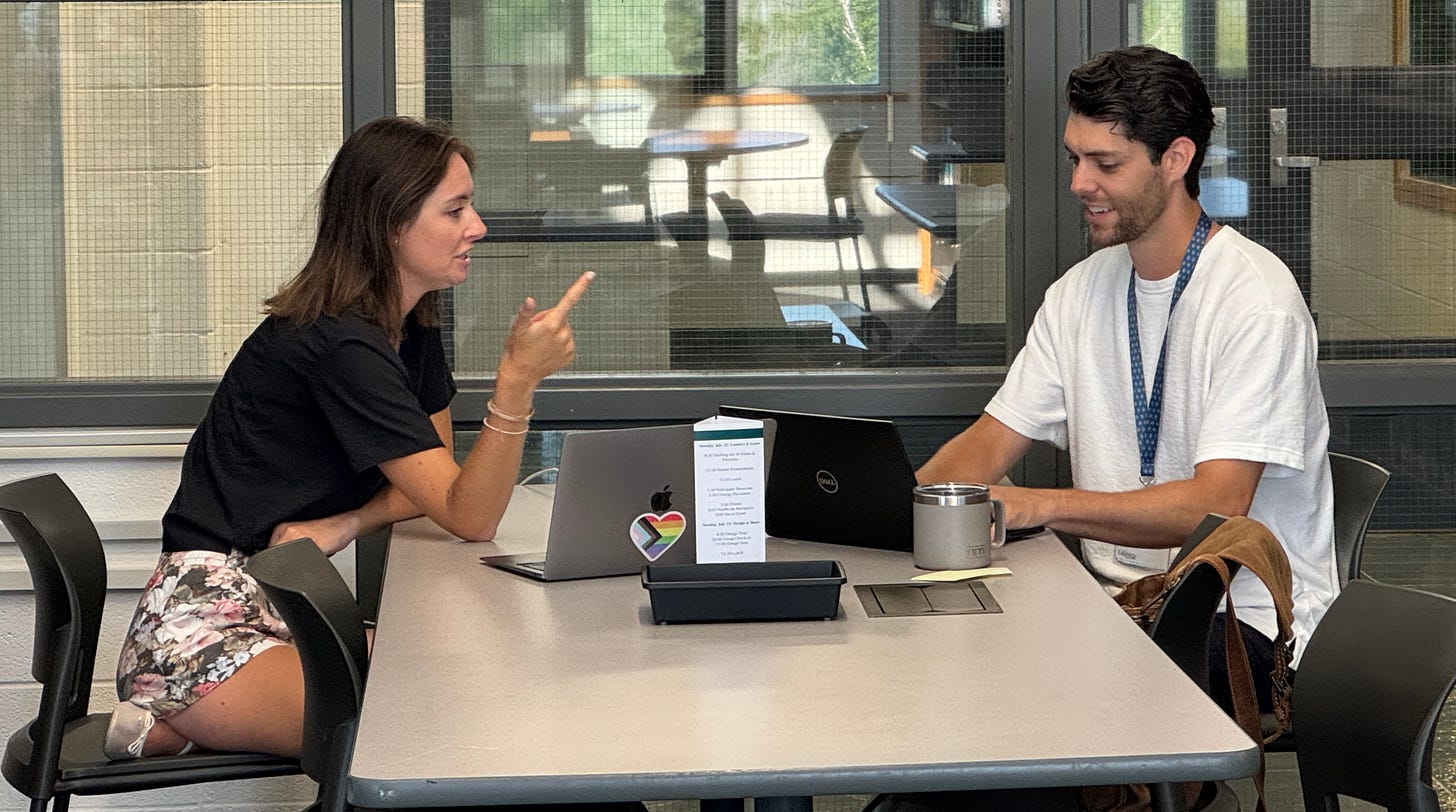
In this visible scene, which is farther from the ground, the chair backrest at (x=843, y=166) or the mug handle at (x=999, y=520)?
the chair backrest at (x=843, y=166)

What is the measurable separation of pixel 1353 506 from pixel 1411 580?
0.80m

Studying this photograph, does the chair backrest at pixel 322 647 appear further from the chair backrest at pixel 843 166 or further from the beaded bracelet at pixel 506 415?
the chair backrest at pixel 843 166

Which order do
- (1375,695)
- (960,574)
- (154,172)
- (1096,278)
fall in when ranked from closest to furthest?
(1375,695) → (960,574) → (1096,278) → (154,172)

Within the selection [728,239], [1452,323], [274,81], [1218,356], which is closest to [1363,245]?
[1452,323]

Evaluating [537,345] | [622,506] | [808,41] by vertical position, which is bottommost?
[622,506]

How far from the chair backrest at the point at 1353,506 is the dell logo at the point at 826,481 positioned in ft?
3.07

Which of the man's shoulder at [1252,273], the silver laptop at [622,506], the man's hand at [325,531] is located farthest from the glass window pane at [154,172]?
the man's shoulder at [1252,273]

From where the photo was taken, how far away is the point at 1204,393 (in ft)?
9.10

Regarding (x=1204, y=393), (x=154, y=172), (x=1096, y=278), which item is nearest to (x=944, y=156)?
(x=1096, y=278)

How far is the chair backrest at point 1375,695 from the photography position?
1.80 metres

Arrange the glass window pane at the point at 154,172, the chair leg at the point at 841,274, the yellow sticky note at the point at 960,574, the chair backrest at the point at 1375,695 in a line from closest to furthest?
the chair backrest at the point at 1375,695, the yellow sticky note at the point at 960,574, the glass window pane at the point at 154,172, the chair leg at the point at 841,274

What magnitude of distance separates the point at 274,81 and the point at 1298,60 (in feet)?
6.87

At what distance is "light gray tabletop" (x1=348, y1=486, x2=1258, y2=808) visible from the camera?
1.50 m

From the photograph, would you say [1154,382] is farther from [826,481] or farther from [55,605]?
[55,605]
